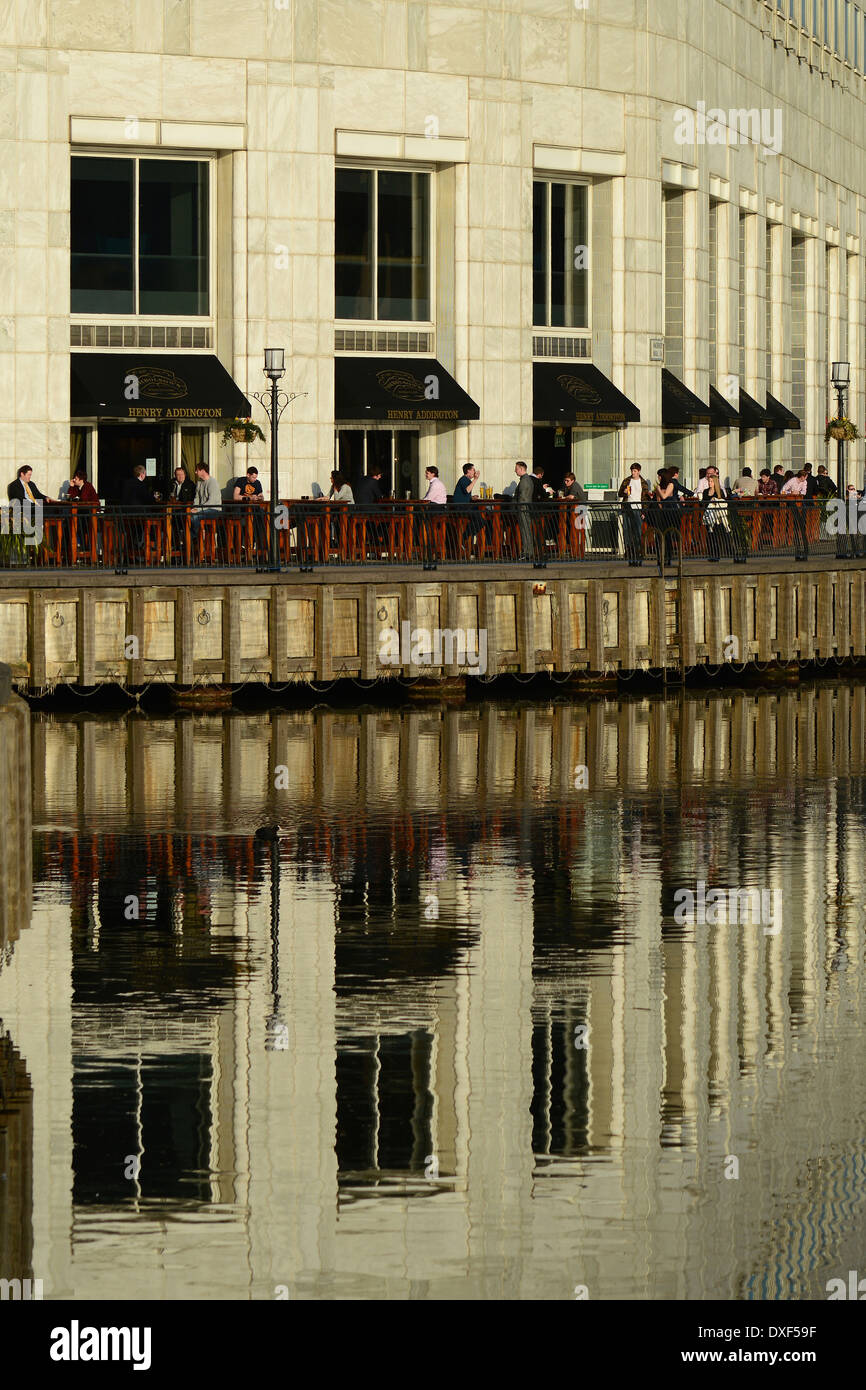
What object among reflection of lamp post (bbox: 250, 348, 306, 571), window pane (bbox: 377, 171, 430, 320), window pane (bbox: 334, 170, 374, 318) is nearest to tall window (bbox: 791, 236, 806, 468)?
window pane (bbox: 377, 171, 430, 320)

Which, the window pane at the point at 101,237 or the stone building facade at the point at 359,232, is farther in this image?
the window pane at the point at 101,237

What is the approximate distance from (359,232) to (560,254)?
6.29m

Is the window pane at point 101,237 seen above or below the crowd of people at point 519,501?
above

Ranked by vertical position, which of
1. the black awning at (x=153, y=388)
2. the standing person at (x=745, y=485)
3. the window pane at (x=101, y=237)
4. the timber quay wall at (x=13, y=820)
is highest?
the window pane at (x=101, y=237)

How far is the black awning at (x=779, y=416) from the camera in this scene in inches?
3118

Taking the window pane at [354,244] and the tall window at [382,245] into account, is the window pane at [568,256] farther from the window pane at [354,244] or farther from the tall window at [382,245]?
the window pane at [354,244]

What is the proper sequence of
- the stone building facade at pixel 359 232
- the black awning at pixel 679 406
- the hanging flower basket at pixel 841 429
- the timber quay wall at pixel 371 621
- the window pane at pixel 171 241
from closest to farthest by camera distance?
the timber quay wall at pixel 371 621, the stone building facade at pixel 359 232, the window pane at pixel 171 241, the hanging flower basket at pixel 841 429, the black awning at pixel 679 406

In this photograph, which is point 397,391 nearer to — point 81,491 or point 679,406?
point 81,491

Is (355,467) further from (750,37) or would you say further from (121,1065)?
(121,1065)

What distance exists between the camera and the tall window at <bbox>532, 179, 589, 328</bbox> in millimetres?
62188

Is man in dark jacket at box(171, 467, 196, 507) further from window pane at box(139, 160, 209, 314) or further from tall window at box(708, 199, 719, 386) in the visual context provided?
tall window at box(708, 199, 719, 386)

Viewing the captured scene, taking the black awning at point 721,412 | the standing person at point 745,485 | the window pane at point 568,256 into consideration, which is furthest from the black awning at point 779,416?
the window pane at point 568,256

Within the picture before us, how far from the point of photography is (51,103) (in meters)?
54.0

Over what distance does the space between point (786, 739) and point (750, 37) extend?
147 feet
